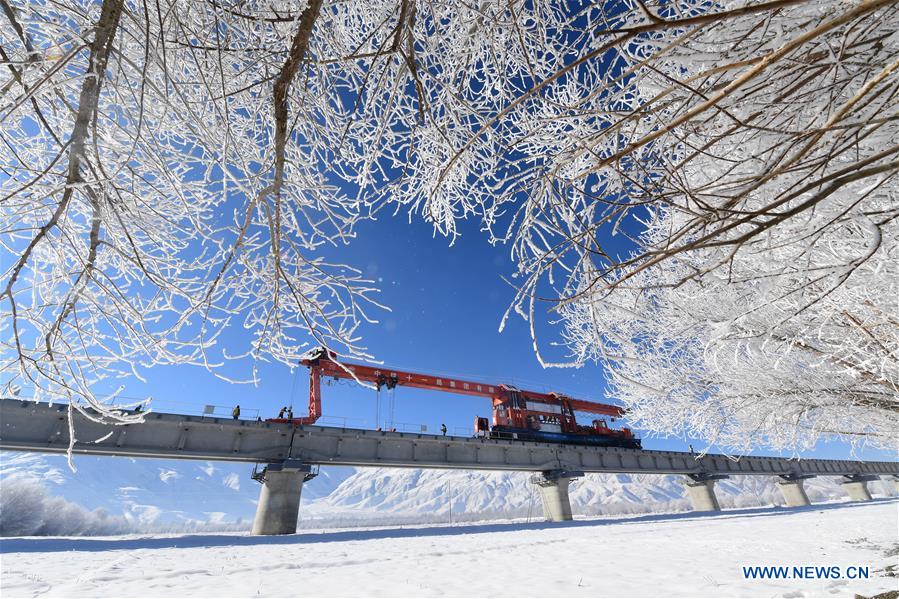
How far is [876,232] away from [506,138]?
1810mm

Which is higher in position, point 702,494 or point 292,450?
point 292,450

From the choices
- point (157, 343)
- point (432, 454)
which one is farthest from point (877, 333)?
point (432, 454)

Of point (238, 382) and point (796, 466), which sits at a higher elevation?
point (238, 382)

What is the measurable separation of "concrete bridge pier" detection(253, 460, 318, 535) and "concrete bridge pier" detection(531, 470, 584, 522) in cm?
1331

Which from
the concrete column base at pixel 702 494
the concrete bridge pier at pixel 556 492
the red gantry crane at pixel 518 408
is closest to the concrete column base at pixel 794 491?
the concrete column base at pixel 702 494

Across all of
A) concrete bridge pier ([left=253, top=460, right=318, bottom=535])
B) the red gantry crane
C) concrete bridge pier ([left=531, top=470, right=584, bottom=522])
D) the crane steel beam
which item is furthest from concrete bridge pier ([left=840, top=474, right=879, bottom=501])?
concrete bridge pier ([left=253, top=460, right=318, bottom=535])

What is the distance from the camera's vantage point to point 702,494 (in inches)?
1083

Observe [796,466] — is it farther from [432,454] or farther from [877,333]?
[877,333]

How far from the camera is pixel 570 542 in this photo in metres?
8.60

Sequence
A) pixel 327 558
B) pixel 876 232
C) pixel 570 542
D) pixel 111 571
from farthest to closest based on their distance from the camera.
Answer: pixel 570 542 < pixel 327 558 < pixel 111 571 < pixel 876 232

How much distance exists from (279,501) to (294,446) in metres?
2.12

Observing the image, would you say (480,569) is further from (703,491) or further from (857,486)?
(857,486)

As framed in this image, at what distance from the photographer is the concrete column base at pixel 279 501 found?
14242 mm

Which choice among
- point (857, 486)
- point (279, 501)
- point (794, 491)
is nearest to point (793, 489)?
point (794, 491)
